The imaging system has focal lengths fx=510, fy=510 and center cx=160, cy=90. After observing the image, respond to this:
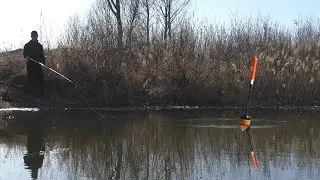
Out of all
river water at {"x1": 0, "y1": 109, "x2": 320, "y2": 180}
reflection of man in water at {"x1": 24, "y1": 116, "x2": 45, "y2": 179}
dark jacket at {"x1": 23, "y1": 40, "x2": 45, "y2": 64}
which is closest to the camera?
river water at {"x1": 0, "y1": 109, "x2": 320, "y2": 180}

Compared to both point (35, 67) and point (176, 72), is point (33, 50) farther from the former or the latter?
point (176, 72)

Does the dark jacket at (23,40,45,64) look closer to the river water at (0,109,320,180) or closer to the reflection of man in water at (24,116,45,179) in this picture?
the river water at (0,109,320,180)

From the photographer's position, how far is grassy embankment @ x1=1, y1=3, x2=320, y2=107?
17.6m

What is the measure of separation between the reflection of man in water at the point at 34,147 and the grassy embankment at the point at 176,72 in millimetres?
4450

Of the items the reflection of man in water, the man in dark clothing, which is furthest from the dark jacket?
the reflection of man in water

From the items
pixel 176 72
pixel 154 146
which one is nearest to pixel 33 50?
pixel 176 72

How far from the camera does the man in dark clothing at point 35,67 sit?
1708 centimetres

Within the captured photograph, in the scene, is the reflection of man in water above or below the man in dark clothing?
below

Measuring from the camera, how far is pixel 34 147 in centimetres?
970

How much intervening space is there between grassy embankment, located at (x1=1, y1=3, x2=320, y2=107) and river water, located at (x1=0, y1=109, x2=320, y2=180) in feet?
8.78

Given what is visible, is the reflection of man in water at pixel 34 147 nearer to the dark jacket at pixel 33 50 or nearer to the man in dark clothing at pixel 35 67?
the man in dark clothing at pixel 35 67

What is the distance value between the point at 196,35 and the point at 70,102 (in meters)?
5.17

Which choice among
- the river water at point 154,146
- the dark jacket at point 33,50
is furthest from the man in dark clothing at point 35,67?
the river water at point 154,146

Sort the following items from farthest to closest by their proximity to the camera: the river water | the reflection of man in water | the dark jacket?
1. the dark jacket
2. the reflection of man in water
3. the river water
